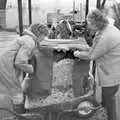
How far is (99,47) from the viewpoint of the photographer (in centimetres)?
249

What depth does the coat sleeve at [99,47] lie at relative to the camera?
2479mm

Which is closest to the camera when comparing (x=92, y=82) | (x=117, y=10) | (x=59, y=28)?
(x=92, y=82)

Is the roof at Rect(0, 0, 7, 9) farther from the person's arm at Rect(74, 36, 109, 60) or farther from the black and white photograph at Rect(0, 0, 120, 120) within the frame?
the person's arm at Rect(74, 36, 109, 60)

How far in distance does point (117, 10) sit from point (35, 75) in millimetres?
2152

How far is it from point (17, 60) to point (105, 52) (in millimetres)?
856

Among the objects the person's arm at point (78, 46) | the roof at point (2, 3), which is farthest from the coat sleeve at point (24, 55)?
the roof at point (2, 3)

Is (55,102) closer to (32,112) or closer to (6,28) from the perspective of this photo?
(32,112)

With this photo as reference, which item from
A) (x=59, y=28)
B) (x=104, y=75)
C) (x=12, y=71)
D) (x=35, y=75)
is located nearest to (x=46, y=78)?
(x=35, y=75)

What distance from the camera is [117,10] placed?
14.1ft

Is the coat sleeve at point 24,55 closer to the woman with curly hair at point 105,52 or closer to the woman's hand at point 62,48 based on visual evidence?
the woman's hand at point 62,48

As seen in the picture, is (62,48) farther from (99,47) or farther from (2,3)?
(2,3)

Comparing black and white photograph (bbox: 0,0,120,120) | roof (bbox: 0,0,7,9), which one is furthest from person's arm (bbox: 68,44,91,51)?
roof (bbox: 0,0,7,9)

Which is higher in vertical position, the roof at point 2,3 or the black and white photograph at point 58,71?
the roof at point 2,3

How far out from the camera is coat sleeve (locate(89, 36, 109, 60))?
248 cm
